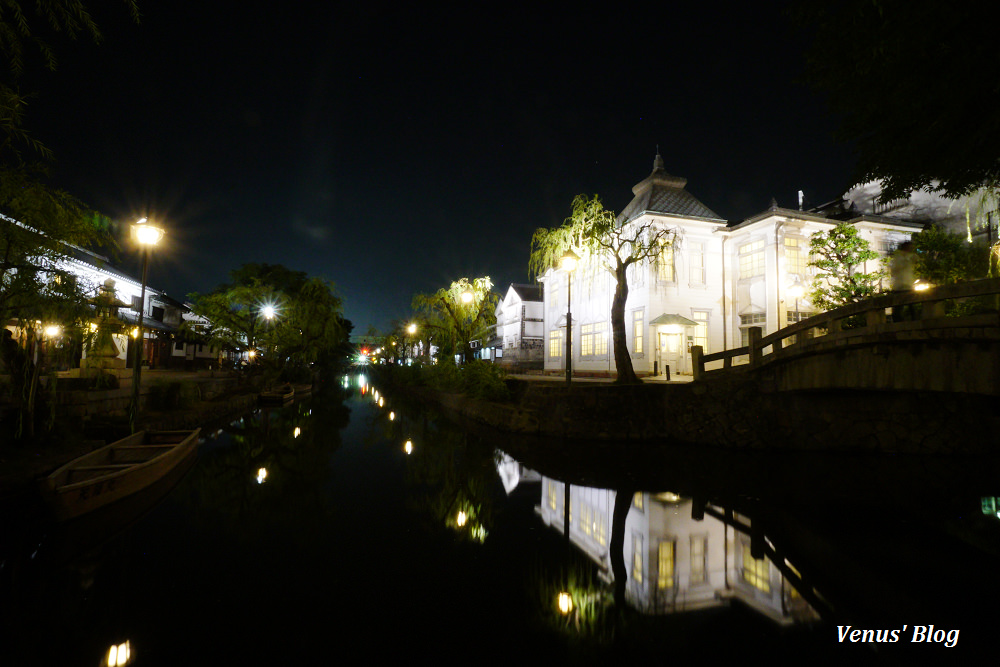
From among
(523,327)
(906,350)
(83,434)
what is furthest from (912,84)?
(523,327)

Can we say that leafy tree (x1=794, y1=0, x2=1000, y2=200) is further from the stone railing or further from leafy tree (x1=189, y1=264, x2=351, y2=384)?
leafy tree (x1=189, y1=264, x2=351, y2=384)

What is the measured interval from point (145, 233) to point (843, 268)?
24633mm

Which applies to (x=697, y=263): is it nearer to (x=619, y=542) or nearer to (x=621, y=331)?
(x=621, y=331)

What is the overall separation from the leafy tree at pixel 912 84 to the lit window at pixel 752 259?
474 inches

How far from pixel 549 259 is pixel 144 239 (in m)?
12.2

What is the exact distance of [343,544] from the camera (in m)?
6.26

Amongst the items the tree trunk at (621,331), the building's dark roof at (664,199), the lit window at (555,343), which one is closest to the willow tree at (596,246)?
the tree trunk at (621,331)

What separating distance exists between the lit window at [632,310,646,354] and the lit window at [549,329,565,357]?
6051 millimetres

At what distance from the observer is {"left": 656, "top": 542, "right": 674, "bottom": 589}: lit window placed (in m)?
5.23

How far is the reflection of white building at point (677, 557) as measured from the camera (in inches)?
191

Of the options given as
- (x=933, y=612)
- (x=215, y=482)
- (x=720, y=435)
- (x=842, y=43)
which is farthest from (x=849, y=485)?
(x=215, y=482)

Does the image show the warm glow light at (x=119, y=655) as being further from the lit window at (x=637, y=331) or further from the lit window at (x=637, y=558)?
the lit window at (x=637, y=331)

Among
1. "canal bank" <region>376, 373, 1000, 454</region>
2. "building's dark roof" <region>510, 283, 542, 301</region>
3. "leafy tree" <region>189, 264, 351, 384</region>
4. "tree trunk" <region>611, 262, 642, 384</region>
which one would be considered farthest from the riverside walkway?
"building's dark roof" <region>510, 283, 542, 301</region>

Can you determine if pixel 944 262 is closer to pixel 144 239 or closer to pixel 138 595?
→ pixel 138 595
